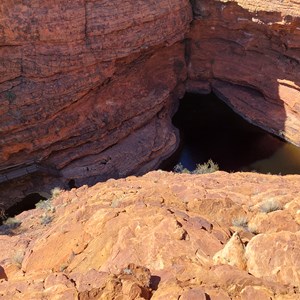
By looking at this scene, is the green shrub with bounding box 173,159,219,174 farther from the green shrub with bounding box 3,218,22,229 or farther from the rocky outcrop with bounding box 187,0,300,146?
the green shrub with bounding box 3,218,22,229

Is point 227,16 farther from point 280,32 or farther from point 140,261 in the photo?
point 140,261

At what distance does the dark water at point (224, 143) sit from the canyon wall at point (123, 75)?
524 millimetres

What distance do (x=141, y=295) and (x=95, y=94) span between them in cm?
1142

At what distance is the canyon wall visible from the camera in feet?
42.4

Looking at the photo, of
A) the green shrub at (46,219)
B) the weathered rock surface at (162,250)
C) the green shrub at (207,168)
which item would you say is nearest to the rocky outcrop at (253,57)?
the green shrub at (207,168)

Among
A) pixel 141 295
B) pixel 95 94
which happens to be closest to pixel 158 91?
pixel 95 94

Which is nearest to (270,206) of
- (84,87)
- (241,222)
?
(241,222)

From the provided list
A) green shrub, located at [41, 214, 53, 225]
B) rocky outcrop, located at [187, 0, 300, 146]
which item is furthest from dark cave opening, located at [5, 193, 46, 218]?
rocky outcrop, located at [187, 0, 300, 146]

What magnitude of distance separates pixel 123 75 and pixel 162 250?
1134 centimetres

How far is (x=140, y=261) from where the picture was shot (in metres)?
5.05

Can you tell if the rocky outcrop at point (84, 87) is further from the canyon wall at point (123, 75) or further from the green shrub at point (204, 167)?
the green shrub at point (204, 167)

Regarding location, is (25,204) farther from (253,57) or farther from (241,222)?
(253,57)

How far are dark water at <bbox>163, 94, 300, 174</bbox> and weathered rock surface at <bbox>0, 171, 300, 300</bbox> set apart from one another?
7.49m

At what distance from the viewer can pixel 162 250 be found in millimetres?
Result: 5117
